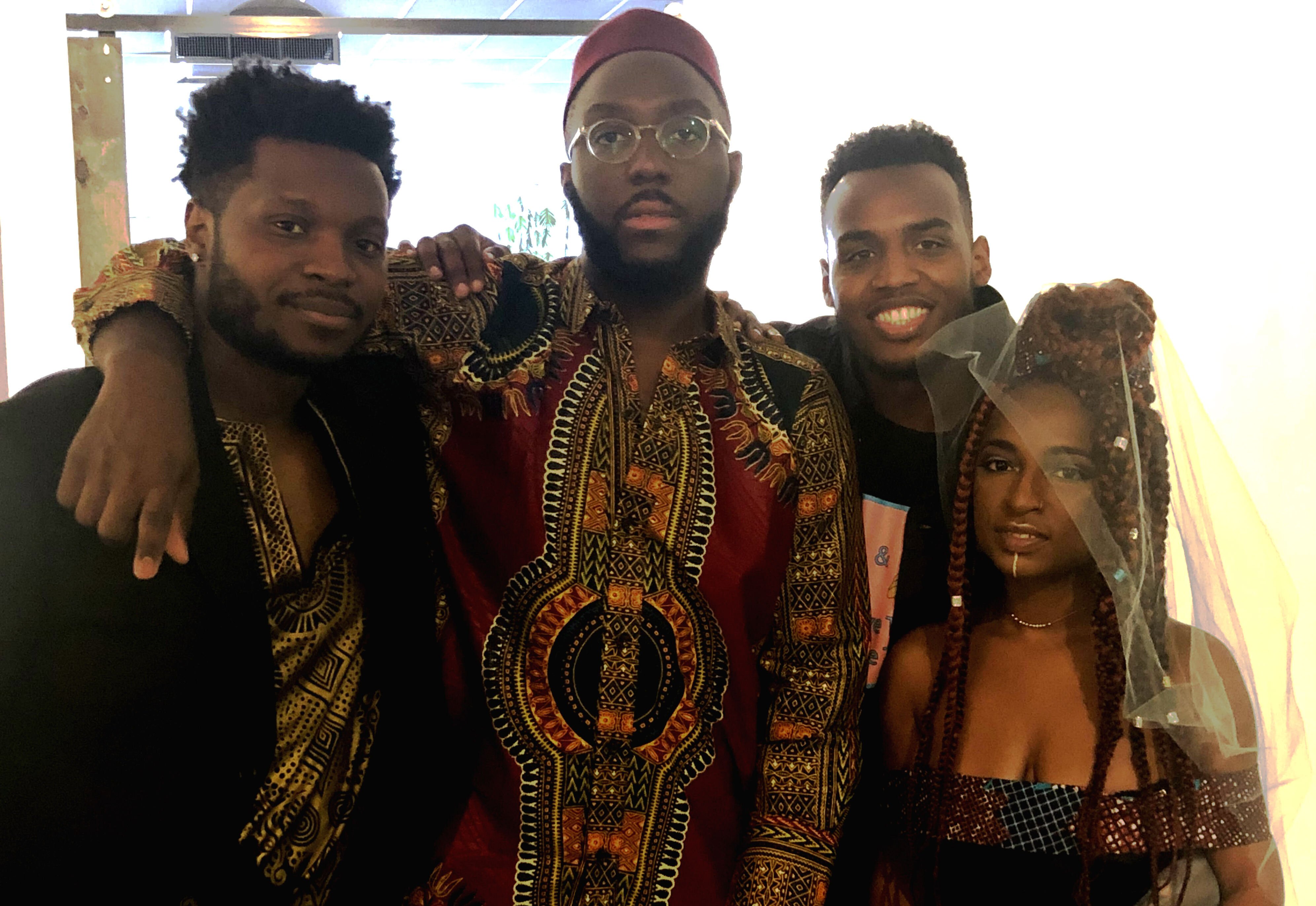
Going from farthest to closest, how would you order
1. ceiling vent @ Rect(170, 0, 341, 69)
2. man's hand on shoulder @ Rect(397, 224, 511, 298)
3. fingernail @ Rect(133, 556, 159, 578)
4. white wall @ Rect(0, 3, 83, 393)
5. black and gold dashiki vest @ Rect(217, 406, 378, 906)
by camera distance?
ceiling vent @ Rect(170, 0, 341, 69) < white wall @ Rect(0, 3, 83, 393) < man's hand on shoulder @ Rect(397, 224, 511, 298) < black and gold dashiki vest @ Rect(217, 406, 378, 906) < fingernail @ Rect(133, 556, 159, 578)

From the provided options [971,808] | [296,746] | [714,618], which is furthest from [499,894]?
[971,808]

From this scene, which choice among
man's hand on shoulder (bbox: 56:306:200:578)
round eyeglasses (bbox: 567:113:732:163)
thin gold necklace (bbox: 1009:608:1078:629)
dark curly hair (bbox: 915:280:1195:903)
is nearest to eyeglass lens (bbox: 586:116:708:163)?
round eyeglasses (bbox: 567:113:732:163)

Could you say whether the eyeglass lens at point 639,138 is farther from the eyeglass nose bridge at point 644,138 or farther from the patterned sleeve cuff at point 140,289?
the patterned sleeve cuff at point 140,289

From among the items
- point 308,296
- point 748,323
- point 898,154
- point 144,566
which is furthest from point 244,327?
point 898,154

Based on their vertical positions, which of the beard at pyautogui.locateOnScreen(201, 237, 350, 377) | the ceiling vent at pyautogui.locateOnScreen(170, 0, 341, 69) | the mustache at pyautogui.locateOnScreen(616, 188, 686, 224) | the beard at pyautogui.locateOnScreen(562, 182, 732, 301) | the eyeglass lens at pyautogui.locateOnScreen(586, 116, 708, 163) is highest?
the ceiling vent at pyautogui.locateOnScreen(170, 0, 341, 69)

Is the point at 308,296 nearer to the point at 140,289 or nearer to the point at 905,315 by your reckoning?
the point at 140,289

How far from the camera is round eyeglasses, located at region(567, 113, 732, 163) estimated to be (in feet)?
4.72

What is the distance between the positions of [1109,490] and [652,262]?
0.67 meters

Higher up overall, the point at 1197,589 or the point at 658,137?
the point at 658,137

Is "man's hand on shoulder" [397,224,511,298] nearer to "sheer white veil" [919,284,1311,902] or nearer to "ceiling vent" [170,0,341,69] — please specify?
"sheer white veil" [919,284,1311,902]

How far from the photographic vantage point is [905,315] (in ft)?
5.34

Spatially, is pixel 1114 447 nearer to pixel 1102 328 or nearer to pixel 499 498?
pixel 1102 328

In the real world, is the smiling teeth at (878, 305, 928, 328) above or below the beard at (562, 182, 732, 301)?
below

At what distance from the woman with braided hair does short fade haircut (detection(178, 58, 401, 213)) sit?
904 mm
